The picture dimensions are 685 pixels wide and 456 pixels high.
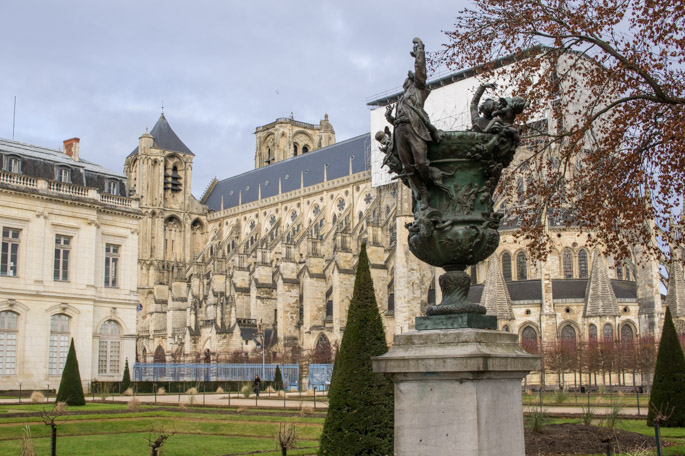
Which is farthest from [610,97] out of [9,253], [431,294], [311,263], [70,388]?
[311,263]

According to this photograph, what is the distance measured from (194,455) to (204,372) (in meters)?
35.0

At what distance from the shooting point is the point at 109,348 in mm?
34344

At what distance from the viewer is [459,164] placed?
6.51 meters

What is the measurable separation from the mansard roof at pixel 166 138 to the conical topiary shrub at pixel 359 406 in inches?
3101

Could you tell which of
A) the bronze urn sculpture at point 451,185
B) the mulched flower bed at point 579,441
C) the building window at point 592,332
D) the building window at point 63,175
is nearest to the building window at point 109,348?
the building window at point 63,175

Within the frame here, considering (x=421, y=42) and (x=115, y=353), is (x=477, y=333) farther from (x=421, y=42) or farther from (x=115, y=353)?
(x=115, y=353)

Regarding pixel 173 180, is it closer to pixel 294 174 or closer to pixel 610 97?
pixel 294 174

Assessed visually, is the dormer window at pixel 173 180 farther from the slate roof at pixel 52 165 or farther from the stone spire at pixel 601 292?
the stone spire at pixel 601 292

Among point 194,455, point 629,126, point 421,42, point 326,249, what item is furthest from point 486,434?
point 326,249

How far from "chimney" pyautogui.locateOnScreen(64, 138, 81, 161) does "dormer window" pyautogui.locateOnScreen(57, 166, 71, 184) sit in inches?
121

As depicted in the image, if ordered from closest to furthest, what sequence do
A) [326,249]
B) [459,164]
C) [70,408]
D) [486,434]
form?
[486,434] < [459,164] < [70,408] < [326,249]

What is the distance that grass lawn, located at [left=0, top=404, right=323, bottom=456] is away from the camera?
1483 cm

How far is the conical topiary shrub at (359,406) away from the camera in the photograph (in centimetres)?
1065

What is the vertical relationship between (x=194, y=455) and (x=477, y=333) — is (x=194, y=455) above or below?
below
